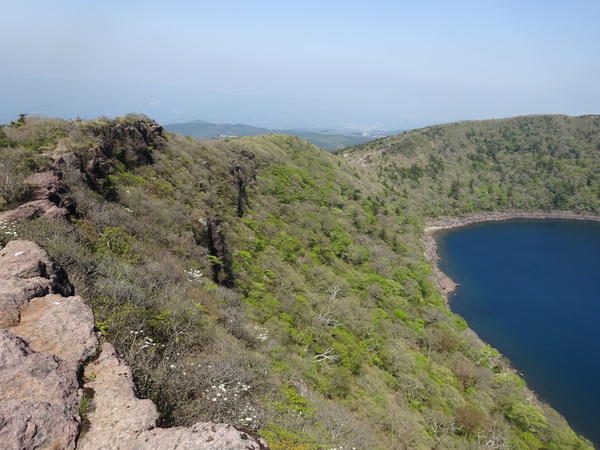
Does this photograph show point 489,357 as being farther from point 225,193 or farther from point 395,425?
point 225,193

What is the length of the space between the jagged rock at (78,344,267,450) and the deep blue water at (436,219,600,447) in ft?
161

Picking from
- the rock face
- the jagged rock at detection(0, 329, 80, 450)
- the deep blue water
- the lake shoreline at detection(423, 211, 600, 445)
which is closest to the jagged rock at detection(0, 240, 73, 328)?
the rock face

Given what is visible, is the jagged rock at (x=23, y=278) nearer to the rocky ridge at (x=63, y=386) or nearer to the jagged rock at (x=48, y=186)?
the rocky ridge at (x=63, y=386)

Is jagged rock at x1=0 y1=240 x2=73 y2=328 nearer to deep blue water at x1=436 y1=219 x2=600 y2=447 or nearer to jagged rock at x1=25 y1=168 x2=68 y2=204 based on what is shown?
jagged rock at x1=25 y1=168 x2=68 y2=204

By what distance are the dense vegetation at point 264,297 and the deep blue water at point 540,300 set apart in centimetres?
747

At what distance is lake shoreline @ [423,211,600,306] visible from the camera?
217 feet

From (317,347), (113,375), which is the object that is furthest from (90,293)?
(317,347)

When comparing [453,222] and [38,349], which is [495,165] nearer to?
[453,222]

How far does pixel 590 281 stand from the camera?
74062 mm

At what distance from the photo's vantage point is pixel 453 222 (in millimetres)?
101562

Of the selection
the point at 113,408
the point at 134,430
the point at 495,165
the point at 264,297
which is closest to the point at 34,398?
the point at 113,408

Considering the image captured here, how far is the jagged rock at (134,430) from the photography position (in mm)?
4996

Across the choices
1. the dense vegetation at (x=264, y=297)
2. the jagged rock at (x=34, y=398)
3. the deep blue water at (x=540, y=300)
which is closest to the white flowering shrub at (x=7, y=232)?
the dense vegetation at (x=264, y=297)

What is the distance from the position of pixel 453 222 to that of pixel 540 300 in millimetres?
40065
